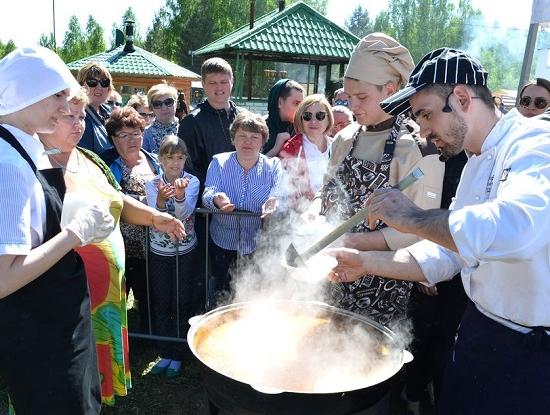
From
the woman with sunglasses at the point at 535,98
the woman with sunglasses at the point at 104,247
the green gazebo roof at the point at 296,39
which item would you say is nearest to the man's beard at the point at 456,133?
the woman with sunglasses at the point at 104,247

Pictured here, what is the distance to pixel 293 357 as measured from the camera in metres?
2.28

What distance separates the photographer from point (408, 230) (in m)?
1.63

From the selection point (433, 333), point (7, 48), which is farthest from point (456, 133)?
point (7, 48)

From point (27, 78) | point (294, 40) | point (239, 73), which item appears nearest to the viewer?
point (27, 78)

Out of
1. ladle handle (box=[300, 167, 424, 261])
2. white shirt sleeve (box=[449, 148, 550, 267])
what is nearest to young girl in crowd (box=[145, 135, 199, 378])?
ladle handle (box=[300, 167, 424, 261])

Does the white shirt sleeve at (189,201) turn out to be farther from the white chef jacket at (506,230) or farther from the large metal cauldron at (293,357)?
the white chef jacket at (506,230)

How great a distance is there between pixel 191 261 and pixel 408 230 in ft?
8.42

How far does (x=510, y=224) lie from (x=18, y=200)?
173cm

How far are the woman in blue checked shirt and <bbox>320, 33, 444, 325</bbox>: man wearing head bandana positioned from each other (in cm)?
103

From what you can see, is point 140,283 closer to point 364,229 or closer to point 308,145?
point 308,145

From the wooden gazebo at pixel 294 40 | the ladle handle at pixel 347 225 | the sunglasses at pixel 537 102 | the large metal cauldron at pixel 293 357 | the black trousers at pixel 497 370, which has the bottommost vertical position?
the large metal cauldron at pixel 293 357

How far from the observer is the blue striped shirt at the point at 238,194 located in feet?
12.3

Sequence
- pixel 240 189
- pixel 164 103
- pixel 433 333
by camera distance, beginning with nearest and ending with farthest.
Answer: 1. pixel 433 333
2. pixel 240 189
3. pixel 164 103

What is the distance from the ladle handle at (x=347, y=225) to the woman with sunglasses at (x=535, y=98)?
13.2 ft
